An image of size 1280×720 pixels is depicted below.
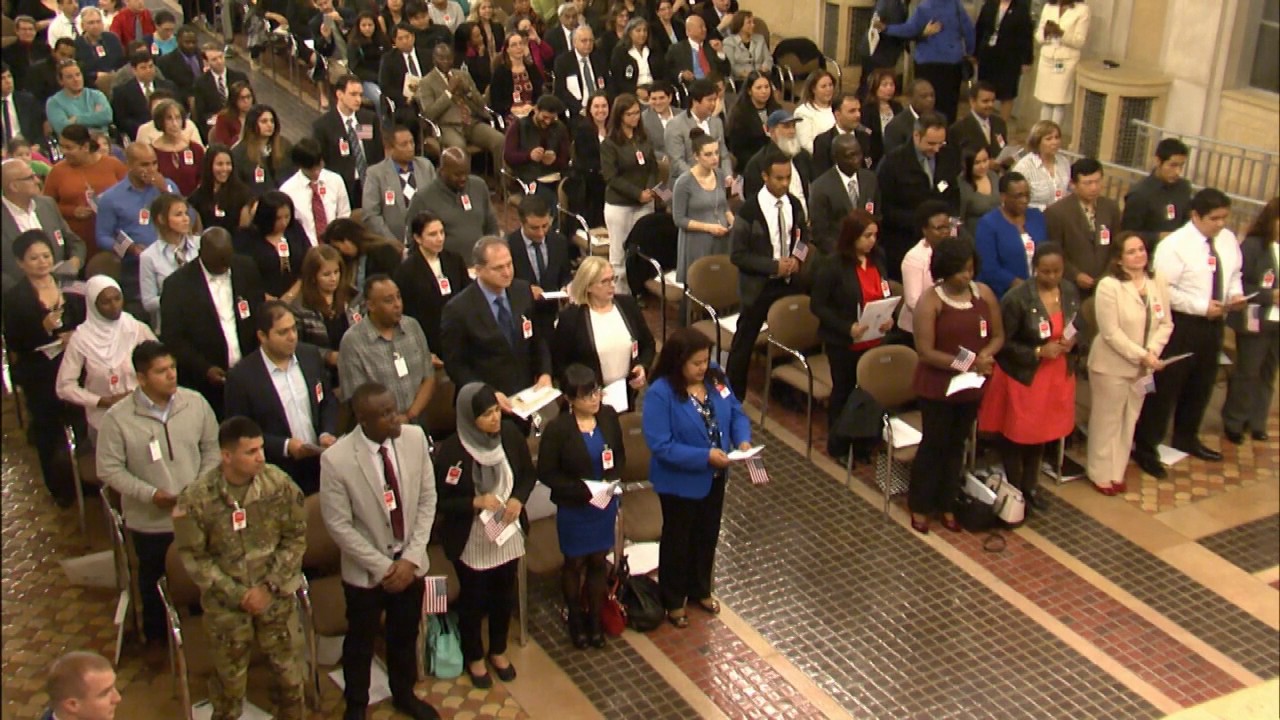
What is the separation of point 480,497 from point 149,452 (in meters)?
1.34

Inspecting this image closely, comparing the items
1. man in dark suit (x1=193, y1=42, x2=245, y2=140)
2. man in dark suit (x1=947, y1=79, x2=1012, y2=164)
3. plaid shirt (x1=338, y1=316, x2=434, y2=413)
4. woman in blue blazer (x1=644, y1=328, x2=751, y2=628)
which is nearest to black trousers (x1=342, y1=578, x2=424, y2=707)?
plaid shirt (x1=338, y1=316, x2=434, y2=413)

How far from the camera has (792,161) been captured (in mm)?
8953

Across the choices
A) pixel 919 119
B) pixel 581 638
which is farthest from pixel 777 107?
pixel 581 638

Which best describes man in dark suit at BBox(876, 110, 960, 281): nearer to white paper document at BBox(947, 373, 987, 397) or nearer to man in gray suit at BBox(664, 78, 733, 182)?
man in gray suit at BBox(664, 78, 733, 182)

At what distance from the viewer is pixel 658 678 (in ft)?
19.8

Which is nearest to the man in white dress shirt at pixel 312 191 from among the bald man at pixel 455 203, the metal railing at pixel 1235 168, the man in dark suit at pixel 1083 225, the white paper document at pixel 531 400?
the bald man at pixel 455 203

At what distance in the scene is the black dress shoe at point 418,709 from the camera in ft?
18.6

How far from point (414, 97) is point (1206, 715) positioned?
33.3 ft

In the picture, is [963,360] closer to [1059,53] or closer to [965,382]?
[965,382]

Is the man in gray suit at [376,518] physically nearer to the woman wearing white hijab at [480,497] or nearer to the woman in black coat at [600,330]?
the woman wearing white hijab at [480,497]

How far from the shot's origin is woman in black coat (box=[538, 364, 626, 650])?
575 cm

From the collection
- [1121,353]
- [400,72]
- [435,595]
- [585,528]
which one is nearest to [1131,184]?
[1121,353]

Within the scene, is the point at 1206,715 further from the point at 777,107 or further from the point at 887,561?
the point at 777,107

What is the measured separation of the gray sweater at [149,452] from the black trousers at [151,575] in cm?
6
